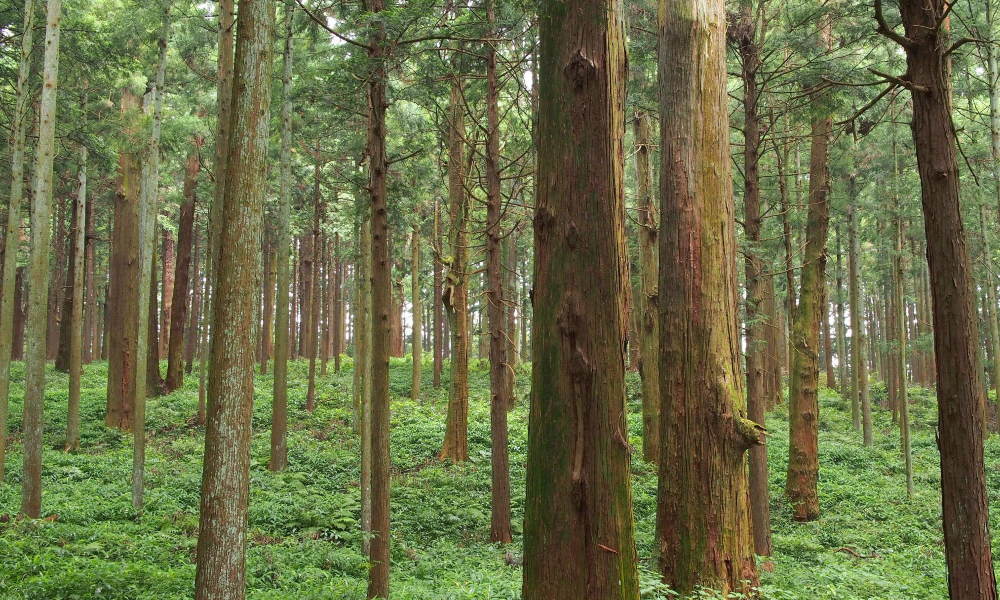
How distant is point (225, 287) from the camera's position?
14.4 feet

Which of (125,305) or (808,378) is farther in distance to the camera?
(125,305)

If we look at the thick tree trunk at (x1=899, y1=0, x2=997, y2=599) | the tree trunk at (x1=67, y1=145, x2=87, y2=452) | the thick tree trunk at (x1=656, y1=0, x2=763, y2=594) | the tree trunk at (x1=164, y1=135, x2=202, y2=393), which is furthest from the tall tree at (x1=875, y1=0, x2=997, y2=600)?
the tree trunk at (x1=164, y1=135, x2=202, y2=393)

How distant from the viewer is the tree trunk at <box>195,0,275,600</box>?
4.32m

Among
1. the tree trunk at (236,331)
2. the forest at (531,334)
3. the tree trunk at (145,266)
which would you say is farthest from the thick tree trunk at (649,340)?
the tree trunk at (236,331)

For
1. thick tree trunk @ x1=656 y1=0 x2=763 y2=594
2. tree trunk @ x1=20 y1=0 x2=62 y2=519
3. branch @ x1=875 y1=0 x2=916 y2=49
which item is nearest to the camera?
branch @ x1=875 y1=0 x2=916 y2=49

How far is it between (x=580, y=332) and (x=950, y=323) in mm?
3110

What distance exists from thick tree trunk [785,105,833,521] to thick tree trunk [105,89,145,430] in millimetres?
15508

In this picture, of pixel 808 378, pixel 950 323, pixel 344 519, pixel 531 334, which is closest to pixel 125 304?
pixel 344 519

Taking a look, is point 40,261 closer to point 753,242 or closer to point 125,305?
point 125,305

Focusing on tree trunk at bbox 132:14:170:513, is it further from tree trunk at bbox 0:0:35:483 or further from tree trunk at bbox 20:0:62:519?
tree trunk at bbox 0:0:35:483

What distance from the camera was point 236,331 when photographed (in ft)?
14.4

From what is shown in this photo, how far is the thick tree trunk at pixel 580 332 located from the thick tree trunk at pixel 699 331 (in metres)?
2.46

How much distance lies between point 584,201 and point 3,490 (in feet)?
38.8

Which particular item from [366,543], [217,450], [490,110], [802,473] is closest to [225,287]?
[217,450]
